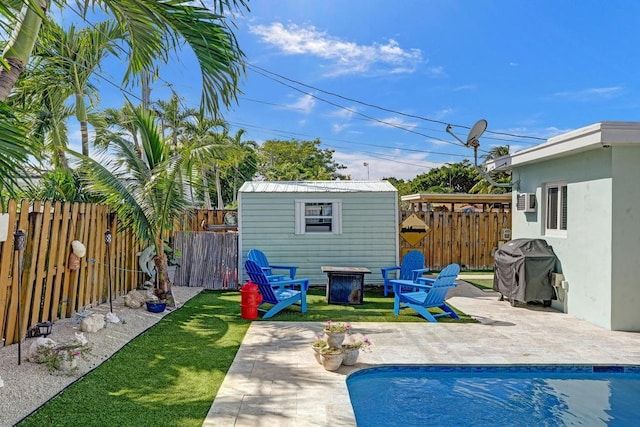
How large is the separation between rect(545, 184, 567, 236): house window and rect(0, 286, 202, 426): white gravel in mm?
7400

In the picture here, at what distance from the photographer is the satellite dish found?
9.67 metres

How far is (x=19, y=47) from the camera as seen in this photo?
378 cm

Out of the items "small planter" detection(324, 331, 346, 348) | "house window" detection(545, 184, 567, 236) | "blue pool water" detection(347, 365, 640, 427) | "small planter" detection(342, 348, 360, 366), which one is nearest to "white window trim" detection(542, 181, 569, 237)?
"house window" detection(545, 184, 567, 236)

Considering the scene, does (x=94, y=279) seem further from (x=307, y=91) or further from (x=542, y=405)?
(x=307, y=91)

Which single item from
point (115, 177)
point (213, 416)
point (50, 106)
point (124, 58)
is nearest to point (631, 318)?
point (213, 416)

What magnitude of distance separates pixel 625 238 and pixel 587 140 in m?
1.60

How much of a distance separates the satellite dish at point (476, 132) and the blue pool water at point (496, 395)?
602 centimetres

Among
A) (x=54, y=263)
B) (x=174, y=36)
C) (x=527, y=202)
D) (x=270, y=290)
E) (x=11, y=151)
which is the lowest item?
(x=270, y=290)

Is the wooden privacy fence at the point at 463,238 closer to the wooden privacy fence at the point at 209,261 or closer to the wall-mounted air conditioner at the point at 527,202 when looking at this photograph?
the wall-mounted air conditioner at the point at 527,202

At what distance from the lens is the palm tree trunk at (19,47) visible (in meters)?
3.72

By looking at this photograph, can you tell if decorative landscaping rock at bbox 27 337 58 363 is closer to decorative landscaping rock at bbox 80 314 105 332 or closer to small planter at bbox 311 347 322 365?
decorative landscaping rock at bbox 80 314 105 332

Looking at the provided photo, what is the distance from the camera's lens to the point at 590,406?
13.9 feet

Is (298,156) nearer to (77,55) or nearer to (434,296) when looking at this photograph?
(77,55)

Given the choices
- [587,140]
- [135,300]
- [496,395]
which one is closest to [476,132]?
[587,140]
